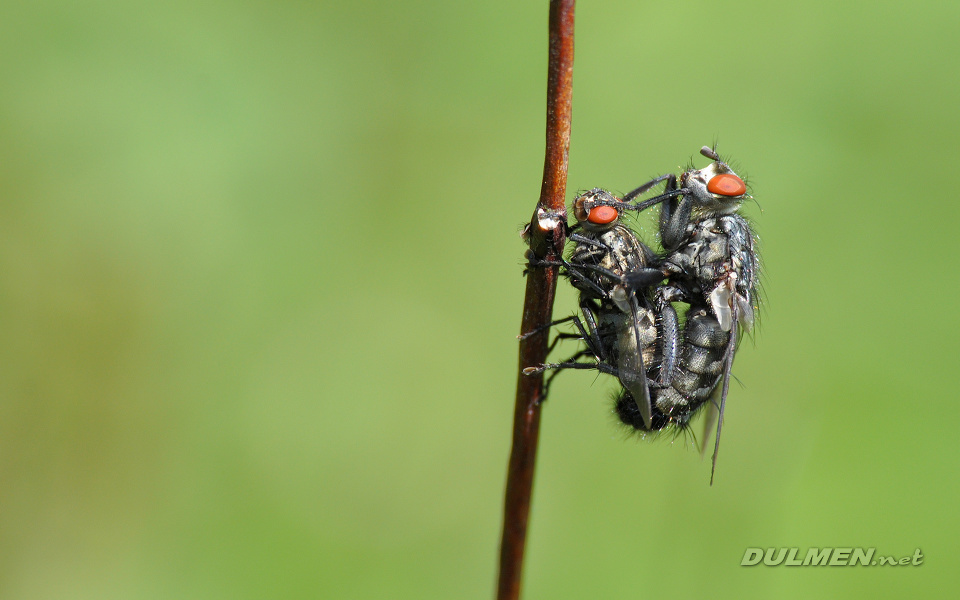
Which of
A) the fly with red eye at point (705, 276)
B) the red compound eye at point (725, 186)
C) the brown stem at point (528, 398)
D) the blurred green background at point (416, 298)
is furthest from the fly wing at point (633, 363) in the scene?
the blurred green background at point (416, 298)

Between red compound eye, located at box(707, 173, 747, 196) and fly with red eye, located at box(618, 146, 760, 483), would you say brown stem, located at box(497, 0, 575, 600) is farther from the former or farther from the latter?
red compound eye, located at box(707, 173, 747, 196)

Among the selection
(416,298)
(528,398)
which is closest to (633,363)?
(528,398)

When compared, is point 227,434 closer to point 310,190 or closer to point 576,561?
point 310,190

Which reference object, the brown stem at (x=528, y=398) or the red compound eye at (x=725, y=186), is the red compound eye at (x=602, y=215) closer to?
the red compound eye at (x=725, y=186)

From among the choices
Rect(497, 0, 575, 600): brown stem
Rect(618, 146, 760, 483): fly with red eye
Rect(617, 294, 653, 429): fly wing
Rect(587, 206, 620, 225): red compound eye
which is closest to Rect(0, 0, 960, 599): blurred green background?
Rect(618, 146, 760, 483): fly with red eye

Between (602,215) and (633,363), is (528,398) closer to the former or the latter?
(633,363)

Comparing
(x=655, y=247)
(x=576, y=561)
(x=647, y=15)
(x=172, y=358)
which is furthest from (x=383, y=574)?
(x=647, y=15)
